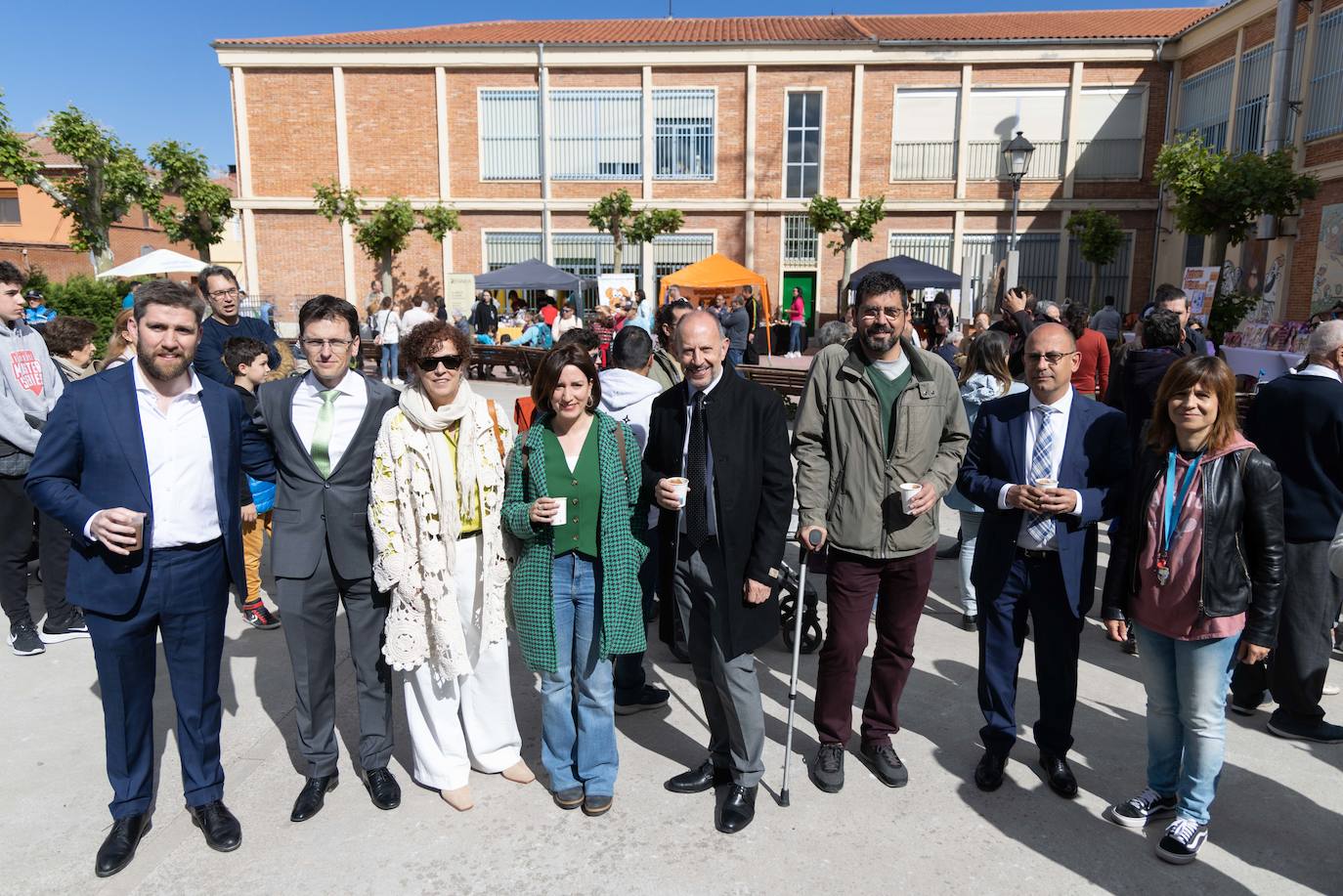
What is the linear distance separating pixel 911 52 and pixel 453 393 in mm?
24718

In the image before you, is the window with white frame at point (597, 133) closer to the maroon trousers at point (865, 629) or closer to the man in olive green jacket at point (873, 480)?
the man in olive green jacket at point (873, 480)

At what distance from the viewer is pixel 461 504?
11.2 feet

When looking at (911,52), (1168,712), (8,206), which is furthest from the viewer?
(8,206)

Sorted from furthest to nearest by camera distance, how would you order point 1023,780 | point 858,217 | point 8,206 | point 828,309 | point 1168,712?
point 8,206 → point 828,309 → point 858,217 → point 1023,780 → point 1168,712

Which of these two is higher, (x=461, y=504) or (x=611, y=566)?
(x=461, y=504)

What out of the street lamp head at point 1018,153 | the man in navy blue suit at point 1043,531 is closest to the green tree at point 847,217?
the street lamp head at point 1018,153

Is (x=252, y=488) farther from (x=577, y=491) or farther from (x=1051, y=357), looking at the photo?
(x=1051, y=357)

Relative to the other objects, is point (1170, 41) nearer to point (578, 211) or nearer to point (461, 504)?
point (578, 211)

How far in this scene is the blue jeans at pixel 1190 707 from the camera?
10.3 ft

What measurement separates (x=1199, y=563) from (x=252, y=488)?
5007 mm

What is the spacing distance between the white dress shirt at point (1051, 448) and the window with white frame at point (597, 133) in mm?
23836

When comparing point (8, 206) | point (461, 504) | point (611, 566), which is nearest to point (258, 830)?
point (461, 504)

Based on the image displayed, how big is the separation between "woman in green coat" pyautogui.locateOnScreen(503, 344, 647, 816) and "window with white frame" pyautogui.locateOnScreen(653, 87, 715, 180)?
23606 mm

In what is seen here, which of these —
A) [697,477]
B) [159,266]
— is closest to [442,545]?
[697,477]
